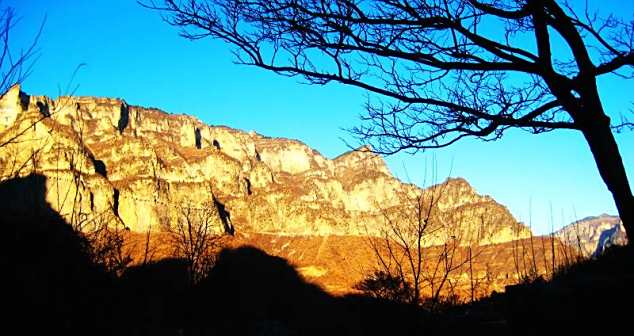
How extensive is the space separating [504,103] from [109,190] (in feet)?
430

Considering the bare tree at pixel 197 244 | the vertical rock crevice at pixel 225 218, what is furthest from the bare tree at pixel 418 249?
the vertical rock crevice at pixel 225 218

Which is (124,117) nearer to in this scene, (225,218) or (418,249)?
(225,218)

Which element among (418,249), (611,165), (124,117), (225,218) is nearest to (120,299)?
(418,249)

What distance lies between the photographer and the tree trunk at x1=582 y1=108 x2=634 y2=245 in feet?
10.9

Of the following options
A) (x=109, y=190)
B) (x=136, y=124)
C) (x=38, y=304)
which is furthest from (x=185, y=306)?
(x=136, y=124)

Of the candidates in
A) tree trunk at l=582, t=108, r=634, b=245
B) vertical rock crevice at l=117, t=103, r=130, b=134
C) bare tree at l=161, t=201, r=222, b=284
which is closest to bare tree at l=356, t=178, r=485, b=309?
tree trunk at l=582, t=108, r=634, b=245

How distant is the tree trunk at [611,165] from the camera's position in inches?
131

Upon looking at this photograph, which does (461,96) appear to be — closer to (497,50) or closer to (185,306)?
(497,50)

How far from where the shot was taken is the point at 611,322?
121 inches

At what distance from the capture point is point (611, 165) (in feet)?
10.9

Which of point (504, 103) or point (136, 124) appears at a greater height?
point (136, 124)

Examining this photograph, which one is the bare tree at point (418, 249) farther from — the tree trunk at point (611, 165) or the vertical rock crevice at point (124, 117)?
the vertical rock crevice at point (124, 117)

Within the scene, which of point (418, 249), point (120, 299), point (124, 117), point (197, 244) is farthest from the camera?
point (124, 117)

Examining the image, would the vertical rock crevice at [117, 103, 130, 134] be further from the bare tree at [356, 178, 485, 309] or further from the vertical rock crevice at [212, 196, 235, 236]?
the bare tree at [356, 178, 485, 309]
